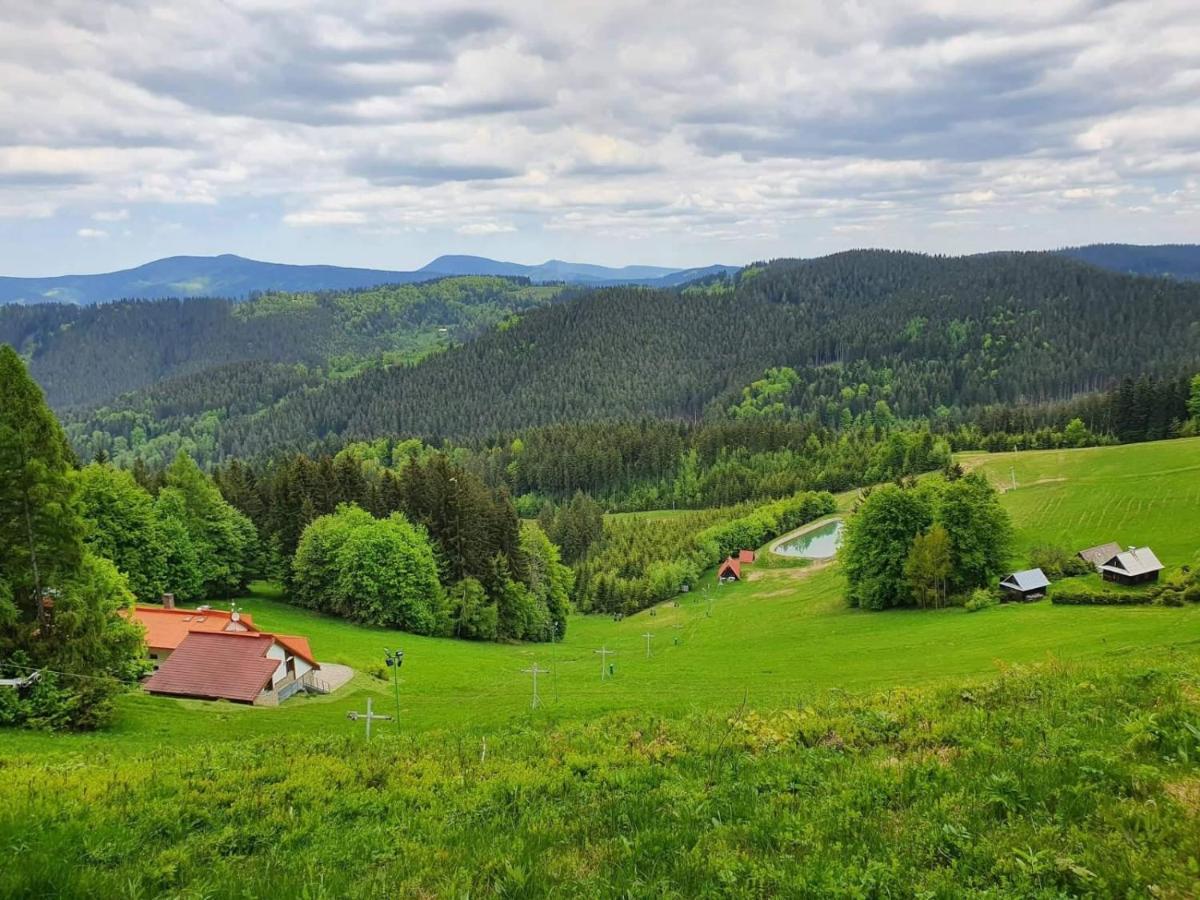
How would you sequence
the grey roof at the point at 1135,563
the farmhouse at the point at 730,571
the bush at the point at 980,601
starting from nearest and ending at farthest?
the grey roof at the point at 1135,563
the bush at the point at 980,601
the farmhouse at the point at 730,571

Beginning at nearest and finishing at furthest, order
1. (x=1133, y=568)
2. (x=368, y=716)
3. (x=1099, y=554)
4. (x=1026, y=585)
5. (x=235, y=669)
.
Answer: (x=368, y=716)
(x=235, y=669)
(x=1133, y=568)
(x=1026, y=585)
(x=1099, y=554)

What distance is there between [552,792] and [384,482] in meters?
68.3

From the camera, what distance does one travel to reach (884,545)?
69875 millimetres

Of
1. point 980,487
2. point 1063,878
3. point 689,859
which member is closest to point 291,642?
point 689,859

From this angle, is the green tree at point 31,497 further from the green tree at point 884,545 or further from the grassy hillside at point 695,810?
the green tree at point 884,545

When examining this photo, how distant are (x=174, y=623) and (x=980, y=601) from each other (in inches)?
2314

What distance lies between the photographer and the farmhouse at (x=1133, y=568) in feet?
190

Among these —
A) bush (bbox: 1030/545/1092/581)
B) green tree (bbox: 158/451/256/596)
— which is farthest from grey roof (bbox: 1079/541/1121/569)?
green tree (bbox: 158/451/256/596)

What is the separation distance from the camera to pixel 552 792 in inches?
498

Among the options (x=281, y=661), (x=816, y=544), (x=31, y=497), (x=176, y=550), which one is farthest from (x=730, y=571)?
(x=31, y=497)

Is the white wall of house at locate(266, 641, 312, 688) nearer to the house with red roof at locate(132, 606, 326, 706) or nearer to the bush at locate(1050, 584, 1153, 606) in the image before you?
the house with red roof at locate(132, 606, 326, 706)

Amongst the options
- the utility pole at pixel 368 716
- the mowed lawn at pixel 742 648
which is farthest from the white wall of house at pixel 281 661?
the utility pole at pixel 368 716

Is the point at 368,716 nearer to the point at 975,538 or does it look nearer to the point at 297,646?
the point at 297,646

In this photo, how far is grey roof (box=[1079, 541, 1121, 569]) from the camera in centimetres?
6631
